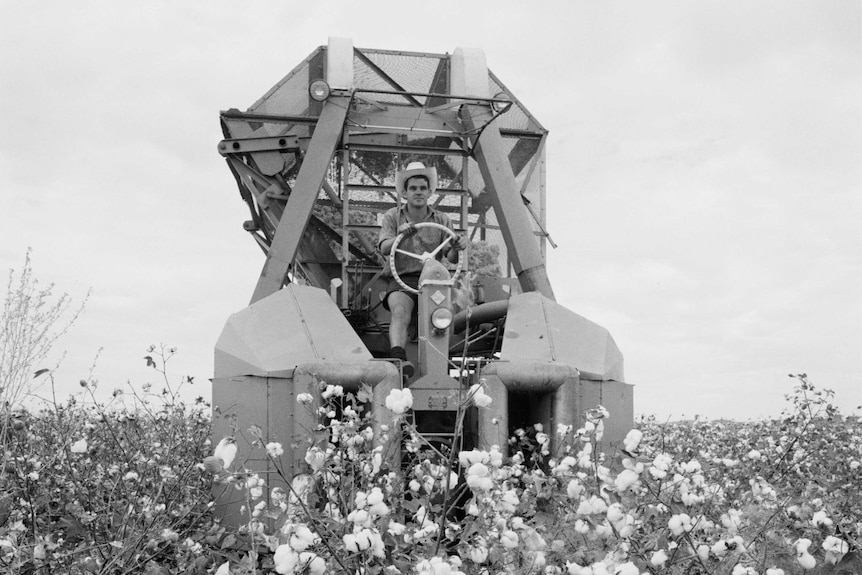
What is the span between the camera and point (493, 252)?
9633mm

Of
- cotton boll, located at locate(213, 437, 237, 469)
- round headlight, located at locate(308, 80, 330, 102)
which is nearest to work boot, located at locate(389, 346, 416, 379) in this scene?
round headlight, located at locate(308, 80, 330, 102)

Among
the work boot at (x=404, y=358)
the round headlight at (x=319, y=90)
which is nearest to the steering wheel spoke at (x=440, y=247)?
the work boot at (x=404, y=358)

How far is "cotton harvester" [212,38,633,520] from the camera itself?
6.31m

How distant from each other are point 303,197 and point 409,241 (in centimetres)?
124

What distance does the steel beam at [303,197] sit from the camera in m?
8.15

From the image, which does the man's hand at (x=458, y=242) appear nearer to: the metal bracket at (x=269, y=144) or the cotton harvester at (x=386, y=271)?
the cotton harvester at (x=386, y=271)

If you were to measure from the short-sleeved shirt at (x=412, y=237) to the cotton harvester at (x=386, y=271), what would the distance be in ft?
1.02

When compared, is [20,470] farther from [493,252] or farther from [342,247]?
[493,252]

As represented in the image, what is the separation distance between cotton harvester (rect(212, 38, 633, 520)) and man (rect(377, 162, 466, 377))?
0.26 metres

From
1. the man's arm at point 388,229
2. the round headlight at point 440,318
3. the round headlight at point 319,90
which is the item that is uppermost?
the round headlight at point 319,90

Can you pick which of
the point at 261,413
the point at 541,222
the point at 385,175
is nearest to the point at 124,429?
the point at 261,413

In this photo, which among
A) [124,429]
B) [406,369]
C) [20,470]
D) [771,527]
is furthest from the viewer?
[124,429]

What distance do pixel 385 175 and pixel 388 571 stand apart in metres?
6.86

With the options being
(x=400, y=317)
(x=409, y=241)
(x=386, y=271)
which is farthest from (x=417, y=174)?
(x=400, y=317)
